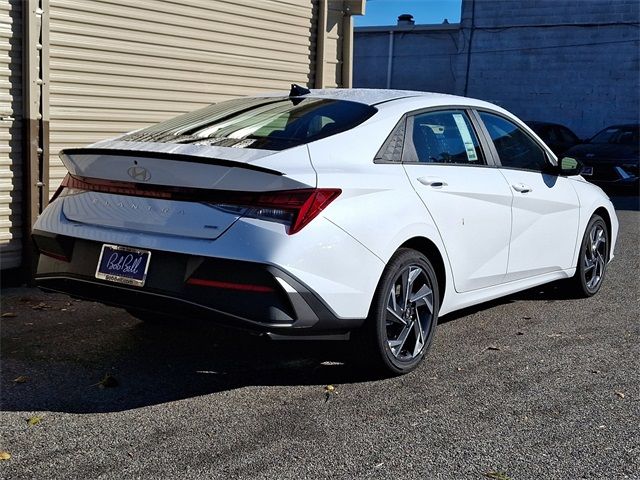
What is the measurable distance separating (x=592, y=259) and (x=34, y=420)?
4.84m

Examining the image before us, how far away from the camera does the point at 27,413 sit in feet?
13.9

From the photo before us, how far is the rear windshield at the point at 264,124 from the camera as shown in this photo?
4734 millimetres

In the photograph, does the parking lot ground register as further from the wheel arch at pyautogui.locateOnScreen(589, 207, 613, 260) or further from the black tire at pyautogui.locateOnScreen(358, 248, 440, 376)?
the wheel arch at pyautogui.locateOnScreen(589, 207, 613, 260)

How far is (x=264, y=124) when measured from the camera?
5082 millimetres

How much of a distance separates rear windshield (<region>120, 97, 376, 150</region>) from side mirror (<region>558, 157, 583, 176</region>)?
6.96ft

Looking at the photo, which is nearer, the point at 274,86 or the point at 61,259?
the point at 61,259

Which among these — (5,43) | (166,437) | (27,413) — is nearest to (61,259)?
(27,413)

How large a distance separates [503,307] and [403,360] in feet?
7.05

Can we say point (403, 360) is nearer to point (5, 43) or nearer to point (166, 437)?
point (166, 437)

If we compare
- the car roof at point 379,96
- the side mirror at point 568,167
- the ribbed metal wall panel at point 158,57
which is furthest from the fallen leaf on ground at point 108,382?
the side mirror at point 568,167

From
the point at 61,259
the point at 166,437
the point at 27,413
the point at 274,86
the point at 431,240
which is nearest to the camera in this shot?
the point at 166,437

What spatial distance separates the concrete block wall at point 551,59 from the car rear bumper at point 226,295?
21.3 metres

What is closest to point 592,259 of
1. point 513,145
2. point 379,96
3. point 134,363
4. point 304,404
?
point 513,145

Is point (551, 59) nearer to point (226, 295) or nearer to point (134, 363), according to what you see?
point (134, 363)
